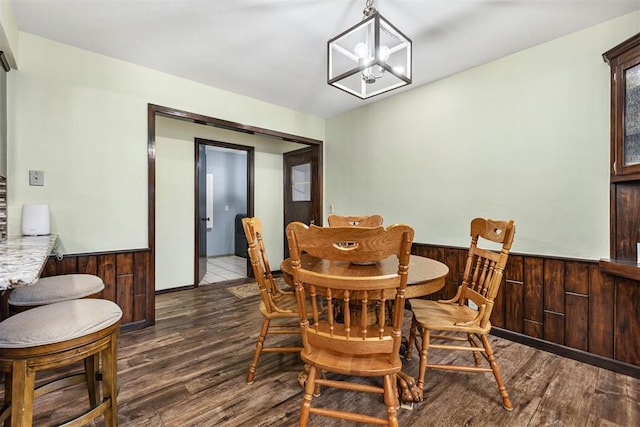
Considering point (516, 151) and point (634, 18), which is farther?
point (516, 151)

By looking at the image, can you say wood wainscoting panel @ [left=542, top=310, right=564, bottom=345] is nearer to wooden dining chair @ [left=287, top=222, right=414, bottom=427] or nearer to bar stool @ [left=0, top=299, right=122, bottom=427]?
wooden dining chair @ [left=287, top=222, right=414, bottom=427]

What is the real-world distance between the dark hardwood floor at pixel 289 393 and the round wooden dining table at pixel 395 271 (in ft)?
2.25

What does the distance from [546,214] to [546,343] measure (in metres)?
1.00

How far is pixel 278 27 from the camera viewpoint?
7.04ft

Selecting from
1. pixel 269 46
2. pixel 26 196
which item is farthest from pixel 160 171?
pixel 269 46

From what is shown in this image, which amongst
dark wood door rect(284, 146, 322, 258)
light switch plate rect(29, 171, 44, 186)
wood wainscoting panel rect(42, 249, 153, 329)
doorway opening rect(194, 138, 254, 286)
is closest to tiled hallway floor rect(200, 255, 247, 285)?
doorway opening rect(194, 138, 254, 286)

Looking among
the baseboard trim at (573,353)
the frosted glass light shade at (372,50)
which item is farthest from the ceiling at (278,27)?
the baseboard trim at (573,353)

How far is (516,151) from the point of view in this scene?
248cm

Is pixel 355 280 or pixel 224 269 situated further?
pixel 224 269

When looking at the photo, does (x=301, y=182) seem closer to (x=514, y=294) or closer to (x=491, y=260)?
(x=514, y=294)

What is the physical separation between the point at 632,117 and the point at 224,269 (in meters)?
5.22

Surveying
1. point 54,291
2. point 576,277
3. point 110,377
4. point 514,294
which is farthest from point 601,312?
point 54,291

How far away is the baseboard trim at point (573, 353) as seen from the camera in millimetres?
1936

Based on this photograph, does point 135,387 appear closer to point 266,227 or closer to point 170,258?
point 170,258
